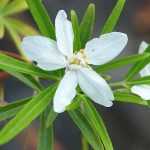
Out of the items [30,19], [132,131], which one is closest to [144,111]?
[132,131]

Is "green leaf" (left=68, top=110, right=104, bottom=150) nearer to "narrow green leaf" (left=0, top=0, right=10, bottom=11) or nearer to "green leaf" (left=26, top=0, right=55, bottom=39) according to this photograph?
"green leaf" (left=26, top=0, right=55, bottom=39)

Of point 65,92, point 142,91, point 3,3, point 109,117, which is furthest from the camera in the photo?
point 109,117

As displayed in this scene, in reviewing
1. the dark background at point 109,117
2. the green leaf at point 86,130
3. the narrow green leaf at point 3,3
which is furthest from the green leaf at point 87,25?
the dark background at point 109,117

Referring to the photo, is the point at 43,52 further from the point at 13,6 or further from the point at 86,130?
the point at 13,6

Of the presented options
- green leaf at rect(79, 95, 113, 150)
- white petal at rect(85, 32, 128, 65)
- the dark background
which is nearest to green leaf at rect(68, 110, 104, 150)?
green leaf at rect(79, 95, 113, 150)

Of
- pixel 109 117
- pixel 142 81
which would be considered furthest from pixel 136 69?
pixel 109 117

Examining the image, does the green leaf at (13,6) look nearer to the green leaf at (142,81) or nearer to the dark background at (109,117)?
the dark background at (109,117)

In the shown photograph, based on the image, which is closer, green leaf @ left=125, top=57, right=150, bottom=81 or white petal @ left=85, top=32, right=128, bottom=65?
white petal @ left=85, top=32, right=128, bottom=65
